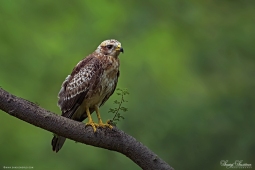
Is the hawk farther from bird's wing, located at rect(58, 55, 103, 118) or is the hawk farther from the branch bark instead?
the branch bark

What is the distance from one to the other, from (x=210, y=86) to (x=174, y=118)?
2086 millimetres

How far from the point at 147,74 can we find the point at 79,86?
220 inches

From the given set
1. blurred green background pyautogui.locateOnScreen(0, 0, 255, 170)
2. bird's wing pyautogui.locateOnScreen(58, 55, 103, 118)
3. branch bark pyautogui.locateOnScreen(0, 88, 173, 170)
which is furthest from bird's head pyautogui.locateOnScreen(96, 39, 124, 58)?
blurred green background pyautogui.locateOnScreen(0, 0, 255, 170)

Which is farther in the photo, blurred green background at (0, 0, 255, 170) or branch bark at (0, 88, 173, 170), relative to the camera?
blurred green background at (0, 0, 255, 170)

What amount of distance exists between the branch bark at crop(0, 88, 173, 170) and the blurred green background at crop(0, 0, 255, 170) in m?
4.56

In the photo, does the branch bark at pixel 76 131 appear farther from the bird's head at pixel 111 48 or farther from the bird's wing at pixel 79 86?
the bird's head at pixel 111 48

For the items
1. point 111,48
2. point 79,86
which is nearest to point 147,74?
point 111,48

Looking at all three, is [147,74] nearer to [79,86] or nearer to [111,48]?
[111,48]

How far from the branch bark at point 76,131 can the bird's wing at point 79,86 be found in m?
1.06

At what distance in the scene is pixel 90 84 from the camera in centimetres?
705

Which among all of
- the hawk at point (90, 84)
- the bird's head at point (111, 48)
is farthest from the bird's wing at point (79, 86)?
the bird's head at point (111, 48)

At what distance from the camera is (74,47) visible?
520 inches

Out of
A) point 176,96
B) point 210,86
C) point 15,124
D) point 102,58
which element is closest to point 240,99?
point 210,86

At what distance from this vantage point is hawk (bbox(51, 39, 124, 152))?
23.0 ft
